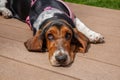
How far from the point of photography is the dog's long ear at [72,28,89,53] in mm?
3453

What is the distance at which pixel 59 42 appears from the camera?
10.7 ft

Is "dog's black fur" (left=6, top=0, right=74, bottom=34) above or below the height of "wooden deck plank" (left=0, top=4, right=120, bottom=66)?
above

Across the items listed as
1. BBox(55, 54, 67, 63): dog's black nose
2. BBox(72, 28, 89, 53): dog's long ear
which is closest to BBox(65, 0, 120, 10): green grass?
BBox(72, 28, 89, 53): dog's long ear

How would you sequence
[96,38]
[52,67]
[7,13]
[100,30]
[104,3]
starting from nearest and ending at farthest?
1. [52,67]
2. [96,38]
3. [100,30]
4. [7,13]
5. [104,3]

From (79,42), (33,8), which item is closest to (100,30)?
(79,42)

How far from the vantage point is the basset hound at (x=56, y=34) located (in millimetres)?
3174

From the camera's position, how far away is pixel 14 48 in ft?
12.0

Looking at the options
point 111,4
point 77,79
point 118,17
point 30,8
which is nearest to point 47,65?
point 77,79

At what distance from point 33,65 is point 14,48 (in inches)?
20.7

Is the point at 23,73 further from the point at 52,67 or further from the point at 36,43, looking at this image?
the point at 36,43

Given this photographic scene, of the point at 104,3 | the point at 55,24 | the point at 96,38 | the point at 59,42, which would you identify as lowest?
the point at 104,3

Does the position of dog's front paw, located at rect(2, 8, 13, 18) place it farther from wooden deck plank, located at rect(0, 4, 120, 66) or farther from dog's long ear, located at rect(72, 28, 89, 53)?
dog's long ear, located at rect(72, 28, 89, 53)

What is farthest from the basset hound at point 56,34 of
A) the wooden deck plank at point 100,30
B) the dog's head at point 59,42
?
the wooden deck plank at point 100,30

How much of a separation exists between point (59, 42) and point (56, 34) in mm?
119
